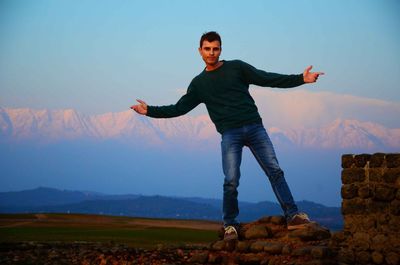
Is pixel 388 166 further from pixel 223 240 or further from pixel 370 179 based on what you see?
pixel 223 240

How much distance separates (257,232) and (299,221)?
31.9 inches

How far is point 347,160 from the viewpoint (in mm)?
11625

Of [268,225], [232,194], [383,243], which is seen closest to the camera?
[383,243]

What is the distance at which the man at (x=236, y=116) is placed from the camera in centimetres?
1195

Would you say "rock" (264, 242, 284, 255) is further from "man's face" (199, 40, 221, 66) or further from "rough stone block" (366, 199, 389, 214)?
"man's face" (199, 40, 221, 66)

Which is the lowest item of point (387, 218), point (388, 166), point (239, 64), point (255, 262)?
point (255, 262)

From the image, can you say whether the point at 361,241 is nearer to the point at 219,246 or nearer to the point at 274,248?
the point at 274,248

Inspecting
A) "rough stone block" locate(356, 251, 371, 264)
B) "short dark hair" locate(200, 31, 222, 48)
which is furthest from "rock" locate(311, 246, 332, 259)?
"short dark hair" locate(200, 31, 222, 48)

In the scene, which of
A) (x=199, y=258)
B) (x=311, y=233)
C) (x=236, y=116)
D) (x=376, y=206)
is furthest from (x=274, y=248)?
(x=236, y=116)

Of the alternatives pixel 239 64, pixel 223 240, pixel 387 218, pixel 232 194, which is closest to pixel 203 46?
pixel 239 64

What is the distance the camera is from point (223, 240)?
12328mm

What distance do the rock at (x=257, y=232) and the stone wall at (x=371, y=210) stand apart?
5.05ft

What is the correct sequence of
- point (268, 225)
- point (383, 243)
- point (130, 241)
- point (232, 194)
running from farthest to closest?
point (130, 241)
point (268, 225)
point (232, 194)
point (383, 243)

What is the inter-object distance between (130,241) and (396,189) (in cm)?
821
